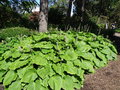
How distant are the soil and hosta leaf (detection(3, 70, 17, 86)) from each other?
152 cm

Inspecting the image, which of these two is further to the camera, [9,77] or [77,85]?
[77,85]

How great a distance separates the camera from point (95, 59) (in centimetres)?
528

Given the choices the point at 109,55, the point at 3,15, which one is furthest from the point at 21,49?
the point at 3,15

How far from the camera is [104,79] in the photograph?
15.5ft

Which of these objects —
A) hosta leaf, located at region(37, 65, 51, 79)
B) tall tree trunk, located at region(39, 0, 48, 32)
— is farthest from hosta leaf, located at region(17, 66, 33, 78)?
tall tree trunk, located at region(39, 0, 48, 32)

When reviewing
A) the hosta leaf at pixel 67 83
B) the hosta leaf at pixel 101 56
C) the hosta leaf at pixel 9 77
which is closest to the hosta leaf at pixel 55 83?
the hosta leaf at pixel 67 83

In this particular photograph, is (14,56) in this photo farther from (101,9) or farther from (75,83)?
(101,9)

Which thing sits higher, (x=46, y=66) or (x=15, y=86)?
(x=46, y=66)

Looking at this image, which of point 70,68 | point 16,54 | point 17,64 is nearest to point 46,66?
point 70,68

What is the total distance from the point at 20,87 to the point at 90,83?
161 cm

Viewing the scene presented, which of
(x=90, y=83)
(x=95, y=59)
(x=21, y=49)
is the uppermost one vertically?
(x=21, y=49)

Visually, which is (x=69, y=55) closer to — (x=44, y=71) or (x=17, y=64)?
(x=44, y=71)

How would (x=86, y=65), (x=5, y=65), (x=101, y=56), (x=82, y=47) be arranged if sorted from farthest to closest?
(x=101, y=56) → (x=82, y=47) → (x=86, y=65) → (x=5, y=65)

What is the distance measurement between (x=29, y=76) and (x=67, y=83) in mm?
787
